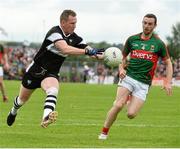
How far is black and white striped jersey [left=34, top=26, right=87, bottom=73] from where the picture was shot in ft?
47.2

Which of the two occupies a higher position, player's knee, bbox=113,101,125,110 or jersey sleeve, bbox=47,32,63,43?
jersey sleeve, bbox=47,32,63,43

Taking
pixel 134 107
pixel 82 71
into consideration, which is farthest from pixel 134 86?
pixel 82 71

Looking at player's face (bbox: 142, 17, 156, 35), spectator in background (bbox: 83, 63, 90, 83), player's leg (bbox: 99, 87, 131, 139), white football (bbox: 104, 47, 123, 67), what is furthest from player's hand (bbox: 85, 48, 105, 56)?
spectator in background (bbox: 83, 63, 90, 83)

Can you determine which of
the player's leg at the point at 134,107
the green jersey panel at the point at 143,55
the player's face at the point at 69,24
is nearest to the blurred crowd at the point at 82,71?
the green jersey panel at the point at 143,55

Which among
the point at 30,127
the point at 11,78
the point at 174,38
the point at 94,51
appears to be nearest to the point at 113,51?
the point at 94,51

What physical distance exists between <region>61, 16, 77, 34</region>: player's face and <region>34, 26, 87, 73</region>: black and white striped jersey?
15 cm

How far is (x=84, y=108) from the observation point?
82.5 feet

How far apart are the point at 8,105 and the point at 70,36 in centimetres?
1107

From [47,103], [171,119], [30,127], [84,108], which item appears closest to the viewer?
[47,103]

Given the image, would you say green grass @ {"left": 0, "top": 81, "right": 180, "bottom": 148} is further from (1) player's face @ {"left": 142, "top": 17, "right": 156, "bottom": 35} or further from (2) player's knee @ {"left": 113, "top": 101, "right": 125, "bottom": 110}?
(1) player's face @ {"left": 142, "top": 17, "right": 156, "bottom": 35}

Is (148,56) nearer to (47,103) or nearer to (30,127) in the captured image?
(47,103)

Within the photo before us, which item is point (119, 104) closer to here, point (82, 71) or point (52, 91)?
point (52, 91)

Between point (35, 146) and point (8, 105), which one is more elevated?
point (35, 146)

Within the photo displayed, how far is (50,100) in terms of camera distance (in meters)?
14.0
